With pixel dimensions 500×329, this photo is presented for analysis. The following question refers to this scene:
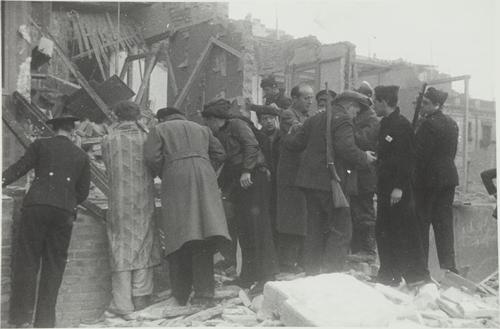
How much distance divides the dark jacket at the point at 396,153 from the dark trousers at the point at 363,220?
99 cm

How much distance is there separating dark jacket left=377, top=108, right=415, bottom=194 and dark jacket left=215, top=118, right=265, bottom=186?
109 centimetres

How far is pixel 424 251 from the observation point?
→ 536 cm

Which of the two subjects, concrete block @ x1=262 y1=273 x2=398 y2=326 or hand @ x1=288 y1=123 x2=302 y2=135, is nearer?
concrete block @ x1=262 y1=273 x2=398 y2=326

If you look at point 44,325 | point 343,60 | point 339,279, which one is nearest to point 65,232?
point 44,325

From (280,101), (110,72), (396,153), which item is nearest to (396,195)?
(396,153)

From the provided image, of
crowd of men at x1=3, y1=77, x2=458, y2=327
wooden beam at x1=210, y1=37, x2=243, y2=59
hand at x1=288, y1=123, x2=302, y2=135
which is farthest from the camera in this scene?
wooden beam at x1=210, y1=37, x2=243, y2=59

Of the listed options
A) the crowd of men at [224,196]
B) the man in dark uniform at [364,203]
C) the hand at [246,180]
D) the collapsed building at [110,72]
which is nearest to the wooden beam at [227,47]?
the collapsed building at [110,72]

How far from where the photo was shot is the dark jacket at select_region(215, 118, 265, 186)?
17.0 ft

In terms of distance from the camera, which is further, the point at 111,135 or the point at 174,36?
the point at 174,36

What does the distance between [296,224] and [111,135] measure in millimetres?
1907

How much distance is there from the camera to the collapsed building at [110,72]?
5156 millimetres

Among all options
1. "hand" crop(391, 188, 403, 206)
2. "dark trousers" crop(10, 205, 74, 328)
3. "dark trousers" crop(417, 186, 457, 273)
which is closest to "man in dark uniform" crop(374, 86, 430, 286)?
"hand" crop(391, 188, 403, 206)

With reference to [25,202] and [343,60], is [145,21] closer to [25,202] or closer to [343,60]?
[343,60]

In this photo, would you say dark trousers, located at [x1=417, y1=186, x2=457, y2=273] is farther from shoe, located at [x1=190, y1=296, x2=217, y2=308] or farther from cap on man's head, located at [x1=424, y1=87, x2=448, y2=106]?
shoe, located at [x1=190, y1=296, x2=217, y2=308]
